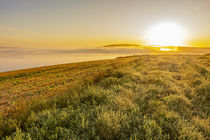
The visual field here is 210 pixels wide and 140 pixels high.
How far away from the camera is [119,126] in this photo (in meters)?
2.63

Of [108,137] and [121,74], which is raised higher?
[121,74]

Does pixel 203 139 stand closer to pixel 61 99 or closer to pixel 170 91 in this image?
pixel 170 91

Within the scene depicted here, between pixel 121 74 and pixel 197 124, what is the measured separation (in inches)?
206

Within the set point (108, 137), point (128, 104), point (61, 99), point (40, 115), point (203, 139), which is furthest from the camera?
point (61, 99)

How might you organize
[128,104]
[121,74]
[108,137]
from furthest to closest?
[121,74] → [128,104] → [108,137]

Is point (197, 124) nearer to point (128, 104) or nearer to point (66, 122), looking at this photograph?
point (128, 104)

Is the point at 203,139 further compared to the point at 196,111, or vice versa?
the point at 196,111

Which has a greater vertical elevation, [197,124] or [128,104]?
[128,104]

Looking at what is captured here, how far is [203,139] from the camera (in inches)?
90.0

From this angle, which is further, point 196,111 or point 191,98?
point 191,98

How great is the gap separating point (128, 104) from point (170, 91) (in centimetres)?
228

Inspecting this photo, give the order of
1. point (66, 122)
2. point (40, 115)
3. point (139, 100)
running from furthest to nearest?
point (139, 100) → point (40, 115) → point (66, 122)

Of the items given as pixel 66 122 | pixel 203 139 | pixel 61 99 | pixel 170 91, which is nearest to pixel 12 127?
pixel 66 122

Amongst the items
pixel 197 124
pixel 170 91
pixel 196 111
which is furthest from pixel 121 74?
pixel 197 124
